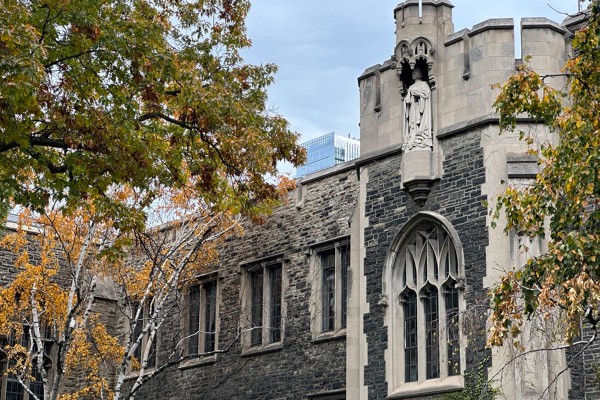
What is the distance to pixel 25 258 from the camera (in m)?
22.4

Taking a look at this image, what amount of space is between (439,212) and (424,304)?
1.50m

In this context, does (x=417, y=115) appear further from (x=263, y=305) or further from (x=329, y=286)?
(x=263, y=305)

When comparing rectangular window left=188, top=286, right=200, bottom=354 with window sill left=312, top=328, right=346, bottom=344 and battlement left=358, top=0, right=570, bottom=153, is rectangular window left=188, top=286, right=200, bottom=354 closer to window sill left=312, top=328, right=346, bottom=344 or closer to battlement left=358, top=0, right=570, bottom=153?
window sill left=312, top=328, right=346, bottom=344

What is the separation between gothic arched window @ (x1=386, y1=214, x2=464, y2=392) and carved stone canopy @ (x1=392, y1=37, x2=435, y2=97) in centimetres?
237

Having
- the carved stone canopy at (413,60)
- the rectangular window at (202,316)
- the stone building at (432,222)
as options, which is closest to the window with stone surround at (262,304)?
the rectangular window at (202,316)

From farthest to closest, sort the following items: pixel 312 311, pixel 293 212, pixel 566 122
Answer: pixel 293 212 → pixel 312 311 → pixel 566 122

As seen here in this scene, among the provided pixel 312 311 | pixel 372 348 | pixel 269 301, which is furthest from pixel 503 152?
pixel 269 301

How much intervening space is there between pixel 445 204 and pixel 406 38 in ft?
9.44

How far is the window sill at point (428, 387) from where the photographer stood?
16.6m

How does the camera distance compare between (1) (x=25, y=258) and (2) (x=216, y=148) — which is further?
(1) (x=25, y=258)

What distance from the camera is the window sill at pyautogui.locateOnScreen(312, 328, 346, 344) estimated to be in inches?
817

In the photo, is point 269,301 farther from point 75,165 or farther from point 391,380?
point 75,165

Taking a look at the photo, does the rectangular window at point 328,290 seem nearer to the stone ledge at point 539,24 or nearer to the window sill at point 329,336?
the window sill at point 329,336

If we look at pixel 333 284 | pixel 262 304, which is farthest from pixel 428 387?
pixel 262 304
